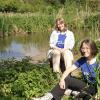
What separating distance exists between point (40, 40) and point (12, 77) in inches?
509

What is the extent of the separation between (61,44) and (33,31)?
613 inches

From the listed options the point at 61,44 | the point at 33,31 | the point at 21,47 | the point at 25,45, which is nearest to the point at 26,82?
the point at 61,44

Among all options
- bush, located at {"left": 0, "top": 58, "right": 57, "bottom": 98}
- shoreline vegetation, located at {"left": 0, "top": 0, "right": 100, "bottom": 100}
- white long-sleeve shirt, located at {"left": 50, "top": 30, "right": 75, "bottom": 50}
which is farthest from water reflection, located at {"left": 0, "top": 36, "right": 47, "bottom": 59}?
bush, located at {"left": 0, "top": 58, "right": 57, "bottom": 98}

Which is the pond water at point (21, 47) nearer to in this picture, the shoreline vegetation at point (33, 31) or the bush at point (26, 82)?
the shoreline vegetation at point (33, 31)

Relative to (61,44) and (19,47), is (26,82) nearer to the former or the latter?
(61,44)

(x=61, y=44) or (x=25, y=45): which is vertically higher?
(x=61, y=44)

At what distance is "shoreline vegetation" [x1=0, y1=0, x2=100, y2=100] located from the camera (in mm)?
6297

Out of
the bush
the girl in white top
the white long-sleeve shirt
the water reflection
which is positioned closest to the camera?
the bush

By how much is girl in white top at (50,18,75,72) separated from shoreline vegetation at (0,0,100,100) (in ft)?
0.76

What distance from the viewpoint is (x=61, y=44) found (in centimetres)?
778

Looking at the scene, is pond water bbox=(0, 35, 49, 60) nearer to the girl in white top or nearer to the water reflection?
the water reflection

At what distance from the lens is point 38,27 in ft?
77.5

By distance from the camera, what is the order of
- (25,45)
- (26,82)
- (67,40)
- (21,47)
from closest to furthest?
(26,82)
(67,40)
(21,47)
(25,45)

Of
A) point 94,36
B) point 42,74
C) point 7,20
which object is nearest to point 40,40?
point 7,20
